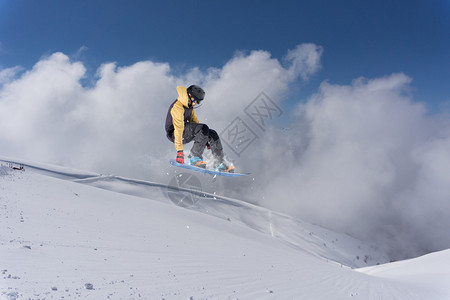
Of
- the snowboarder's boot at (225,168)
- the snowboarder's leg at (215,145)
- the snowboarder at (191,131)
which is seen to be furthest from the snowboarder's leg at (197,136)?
the snowboarder's boot at (225,168)

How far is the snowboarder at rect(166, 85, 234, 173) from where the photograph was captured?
5.32 meters

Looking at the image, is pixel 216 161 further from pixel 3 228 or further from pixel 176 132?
pixel 3 228

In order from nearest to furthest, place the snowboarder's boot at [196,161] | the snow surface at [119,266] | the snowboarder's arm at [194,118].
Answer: the snow surface at [119,266], the snowboarder's boot at [196,161], the snowboarder's arm at [194,118]

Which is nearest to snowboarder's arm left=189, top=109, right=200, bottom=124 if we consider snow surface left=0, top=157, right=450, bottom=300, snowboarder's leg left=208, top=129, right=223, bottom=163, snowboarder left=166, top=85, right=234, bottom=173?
snowboarder left=166, top=85, right=234, bottom=173

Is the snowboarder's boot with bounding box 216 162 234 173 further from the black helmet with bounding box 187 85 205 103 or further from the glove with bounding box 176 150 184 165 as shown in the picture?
the black helmet with bounding box 187 85 205 103

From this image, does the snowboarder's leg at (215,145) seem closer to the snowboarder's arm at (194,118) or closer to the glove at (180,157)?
the snowboarder's arm at (194,118)

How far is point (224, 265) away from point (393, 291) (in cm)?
410

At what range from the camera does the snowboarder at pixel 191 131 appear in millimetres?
5316

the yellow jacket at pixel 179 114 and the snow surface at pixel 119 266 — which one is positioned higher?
the yellow jacket at pixel 179 114

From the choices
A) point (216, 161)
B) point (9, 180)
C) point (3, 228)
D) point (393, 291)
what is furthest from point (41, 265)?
point (393, 291)

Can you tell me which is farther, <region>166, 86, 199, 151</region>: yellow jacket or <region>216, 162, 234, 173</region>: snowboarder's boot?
<region>216, 162, 234, 173</region>: snowboarder's boot

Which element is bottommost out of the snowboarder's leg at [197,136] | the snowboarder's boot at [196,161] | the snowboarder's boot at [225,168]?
the snowboarder's boot at [196,161]

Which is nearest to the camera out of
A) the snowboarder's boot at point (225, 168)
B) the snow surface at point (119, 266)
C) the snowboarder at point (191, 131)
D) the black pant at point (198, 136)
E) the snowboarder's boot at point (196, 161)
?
the snow surface at point (119, 266)

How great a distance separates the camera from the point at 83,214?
5742 millimetres
